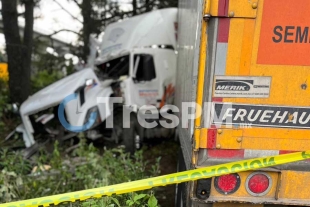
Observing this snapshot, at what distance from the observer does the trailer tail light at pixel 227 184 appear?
7.55 ft

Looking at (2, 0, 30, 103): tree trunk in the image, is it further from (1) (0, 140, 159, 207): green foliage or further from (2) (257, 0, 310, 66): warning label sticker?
(2) (257, 0, 310, 66): warning label sticker

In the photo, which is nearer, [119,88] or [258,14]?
[258,14]

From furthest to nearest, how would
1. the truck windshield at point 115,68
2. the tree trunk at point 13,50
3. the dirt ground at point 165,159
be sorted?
the tree trunk at point 13,50
the truck windshield at point 115,68
the dirt ground at point 165,159

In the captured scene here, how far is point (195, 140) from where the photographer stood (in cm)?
230

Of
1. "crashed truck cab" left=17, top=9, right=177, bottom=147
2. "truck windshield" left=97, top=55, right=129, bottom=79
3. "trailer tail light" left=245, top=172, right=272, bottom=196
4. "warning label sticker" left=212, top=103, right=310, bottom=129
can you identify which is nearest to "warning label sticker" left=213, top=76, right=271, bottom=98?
"warning label sticker" left=212, top=103, right=310, bottom=129

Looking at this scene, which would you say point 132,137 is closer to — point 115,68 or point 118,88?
point 118,88

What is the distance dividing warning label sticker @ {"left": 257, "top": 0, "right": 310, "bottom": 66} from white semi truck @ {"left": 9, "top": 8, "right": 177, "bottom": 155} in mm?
4541

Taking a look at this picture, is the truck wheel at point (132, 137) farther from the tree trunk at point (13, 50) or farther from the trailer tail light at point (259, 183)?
the trailer tail light at point (259, 183)

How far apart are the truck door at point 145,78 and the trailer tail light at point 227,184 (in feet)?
16.1

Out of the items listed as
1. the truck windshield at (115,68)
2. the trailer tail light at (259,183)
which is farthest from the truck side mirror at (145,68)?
the trailer tail light at (259,183)

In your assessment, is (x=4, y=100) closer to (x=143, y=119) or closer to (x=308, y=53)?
(x=143, y=119)

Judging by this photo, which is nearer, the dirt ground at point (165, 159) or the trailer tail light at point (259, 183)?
the trailer tail light at point (259, 183)

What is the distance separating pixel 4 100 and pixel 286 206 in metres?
7.92

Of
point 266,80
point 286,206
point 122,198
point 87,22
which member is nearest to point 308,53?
point 266,80
